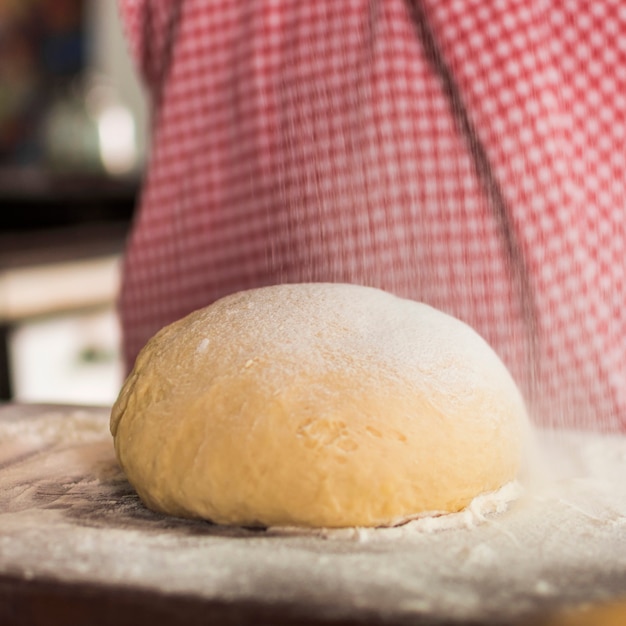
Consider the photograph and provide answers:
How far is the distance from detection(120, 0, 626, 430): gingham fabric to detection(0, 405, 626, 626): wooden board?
1.12 feet

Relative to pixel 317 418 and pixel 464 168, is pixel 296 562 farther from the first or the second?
pixel 464 168

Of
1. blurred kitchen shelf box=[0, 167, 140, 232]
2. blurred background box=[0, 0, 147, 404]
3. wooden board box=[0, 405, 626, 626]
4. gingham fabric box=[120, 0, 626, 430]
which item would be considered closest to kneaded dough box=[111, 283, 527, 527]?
wooden board box=[0, 405, 626, 626]

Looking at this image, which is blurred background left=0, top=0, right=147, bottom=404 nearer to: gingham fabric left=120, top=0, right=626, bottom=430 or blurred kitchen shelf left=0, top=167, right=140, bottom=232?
blurred kitchen shelf left=0, top=167, right=140, bottom=232

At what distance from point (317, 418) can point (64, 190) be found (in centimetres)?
277

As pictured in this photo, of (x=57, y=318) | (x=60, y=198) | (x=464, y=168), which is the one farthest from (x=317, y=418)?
(x=60, y=198)

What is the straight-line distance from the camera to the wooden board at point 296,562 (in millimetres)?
473

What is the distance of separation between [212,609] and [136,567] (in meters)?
0.08

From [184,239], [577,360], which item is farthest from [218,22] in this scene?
[577,360]

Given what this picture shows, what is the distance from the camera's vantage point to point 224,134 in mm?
1169

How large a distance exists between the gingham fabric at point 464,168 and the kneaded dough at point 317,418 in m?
0.33

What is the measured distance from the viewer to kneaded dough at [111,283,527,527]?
0.60 meters

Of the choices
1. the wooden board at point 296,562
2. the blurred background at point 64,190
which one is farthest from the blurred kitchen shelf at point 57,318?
the wooden board at point 296,562

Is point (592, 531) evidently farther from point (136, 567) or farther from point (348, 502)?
point (136, 567)

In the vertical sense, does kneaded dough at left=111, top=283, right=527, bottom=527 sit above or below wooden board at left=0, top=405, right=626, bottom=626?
above
